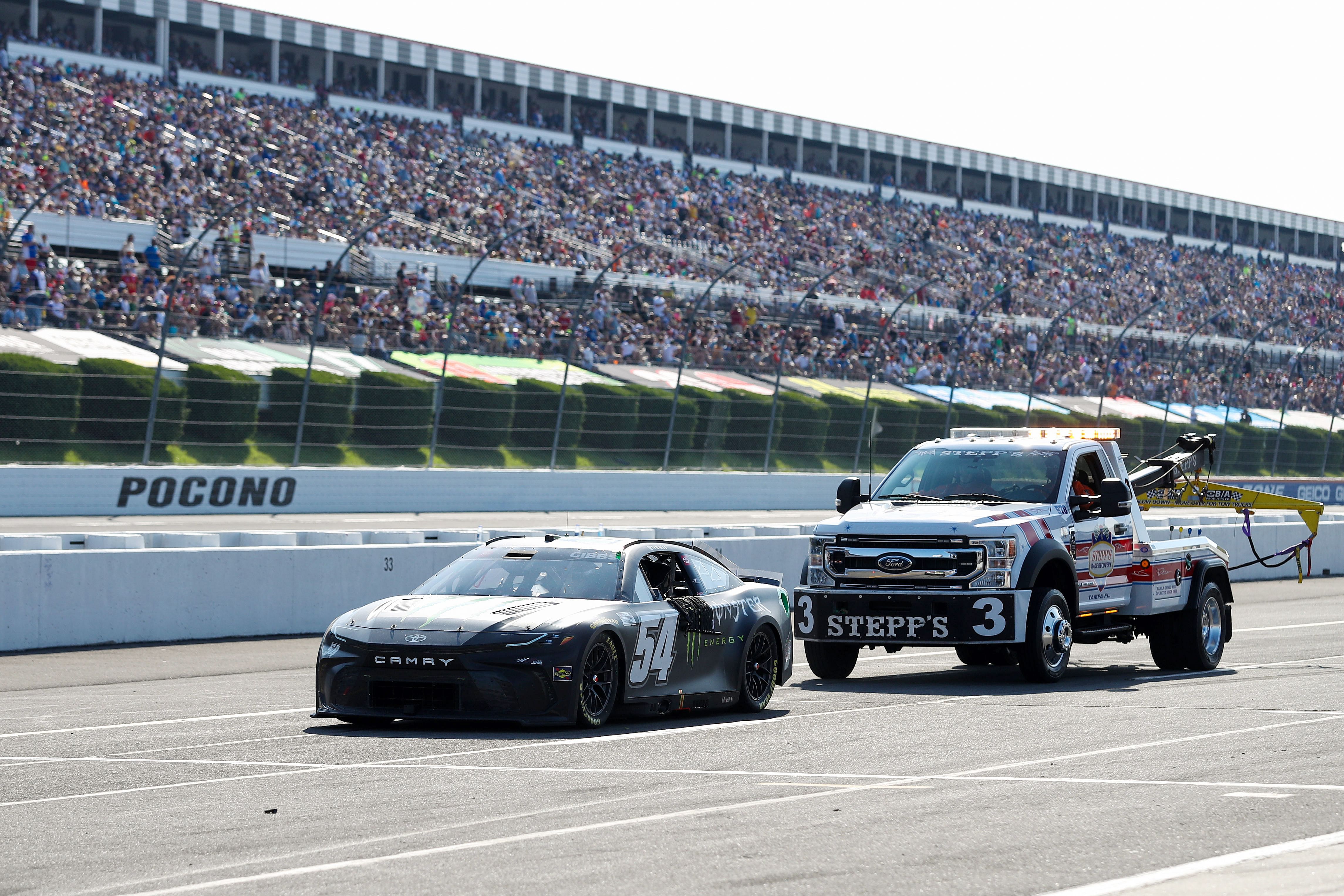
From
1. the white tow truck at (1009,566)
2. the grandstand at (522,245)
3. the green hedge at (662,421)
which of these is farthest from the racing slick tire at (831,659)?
the green hedge at (662,421)

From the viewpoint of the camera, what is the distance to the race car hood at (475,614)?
33.6 ft

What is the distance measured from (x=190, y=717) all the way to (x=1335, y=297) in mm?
78942

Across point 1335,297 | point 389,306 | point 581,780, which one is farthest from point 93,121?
point 1335,297

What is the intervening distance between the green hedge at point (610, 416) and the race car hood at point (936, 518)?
19100 mm

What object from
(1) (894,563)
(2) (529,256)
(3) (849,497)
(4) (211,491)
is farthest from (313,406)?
(2) (529,256)

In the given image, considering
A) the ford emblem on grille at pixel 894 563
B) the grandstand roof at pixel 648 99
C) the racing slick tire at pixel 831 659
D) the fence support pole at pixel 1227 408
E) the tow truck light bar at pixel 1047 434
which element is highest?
the grandstand roof at pixel 648 99

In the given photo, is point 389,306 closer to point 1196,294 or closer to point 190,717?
point 190,717

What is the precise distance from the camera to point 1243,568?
28641mm

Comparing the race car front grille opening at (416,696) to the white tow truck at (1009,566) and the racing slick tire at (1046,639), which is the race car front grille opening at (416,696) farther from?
the racing slick tire at (1046,639)

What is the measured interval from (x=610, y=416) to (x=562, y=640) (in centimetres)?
2336

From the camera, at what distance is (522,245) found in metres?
48.1

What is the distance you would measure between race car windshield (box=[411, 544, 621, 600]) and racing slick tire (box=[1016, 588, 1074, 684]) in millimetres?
3752

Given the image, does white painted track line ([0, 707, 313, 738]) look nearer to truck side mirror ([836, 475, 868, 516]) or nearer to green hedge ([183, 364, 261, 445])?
truck side mirror ([836, 475, 868, 516])

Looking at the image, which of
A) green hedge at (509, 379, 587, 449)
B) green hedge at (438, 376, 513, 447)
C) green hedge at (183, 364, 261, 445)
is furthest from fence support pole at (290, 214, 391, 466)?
green hedge at (509, 379, 587, 449)
